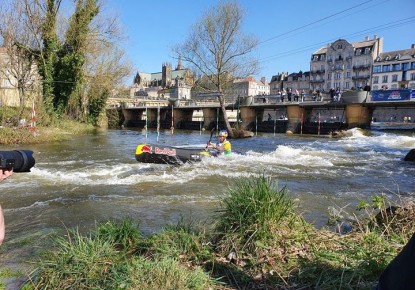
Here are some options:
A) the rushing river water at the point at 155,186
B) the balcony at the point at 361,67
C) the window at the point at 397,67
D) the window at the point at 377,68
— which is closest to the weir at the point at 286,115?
the rushing river water at the point at 155,186

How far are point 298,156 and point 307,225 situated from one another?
13443 mm

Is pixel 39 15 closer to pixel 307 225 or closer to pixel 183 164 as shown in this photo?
pixel 183 164

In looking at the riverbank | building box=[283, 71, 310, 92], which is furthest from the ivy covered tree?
building box=[283, 71, 310, 92]

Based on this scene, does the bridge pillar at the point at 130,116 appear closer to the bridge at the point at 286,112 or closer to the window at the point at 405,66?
the bridge at the point at 286,112

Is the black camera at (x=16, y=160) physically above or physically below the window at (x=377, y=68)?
below

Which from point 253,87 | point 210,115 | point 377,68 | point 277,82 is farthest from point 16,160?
point 253,87

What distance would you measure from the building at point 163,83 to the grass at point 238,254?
13533cm

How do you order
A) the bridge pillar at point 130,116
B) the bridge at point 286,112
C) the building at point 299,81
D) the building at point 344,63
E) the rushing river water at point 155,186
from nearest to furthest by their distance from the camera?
1. the rushing river water at point 155,186
2. the bridge at point 286,112
3. the bridge pillar at point 130,116
4. the building at point 344,63
5. the building at point 299,81

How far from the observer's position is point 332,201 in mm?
8328

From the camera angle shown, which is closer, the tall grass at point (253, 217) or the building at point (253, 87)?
the tall grass at point (253, 217)

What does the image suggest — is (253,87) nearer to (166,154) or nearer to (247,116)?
(247,116)

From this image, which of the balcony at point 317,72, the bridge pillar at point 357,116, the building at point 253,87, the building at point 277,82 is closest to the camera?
the bridge pillar at point 357,116

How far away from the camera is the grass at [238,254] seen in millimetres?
3166

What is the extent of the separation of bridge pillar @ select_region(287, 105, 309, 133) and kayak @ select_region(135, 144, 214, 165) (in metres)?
24.1
